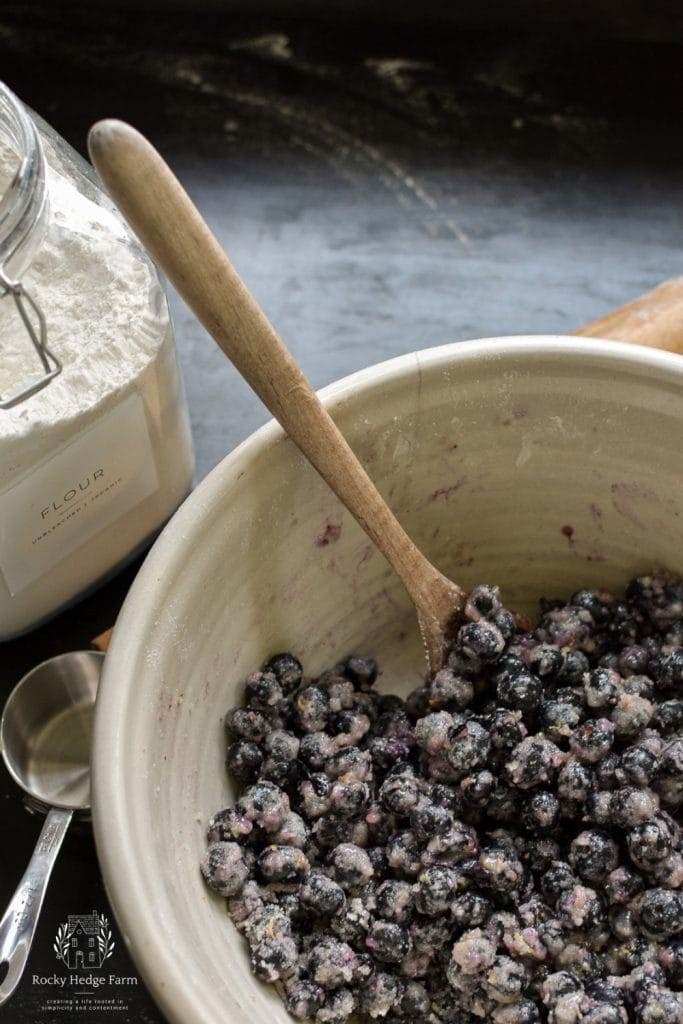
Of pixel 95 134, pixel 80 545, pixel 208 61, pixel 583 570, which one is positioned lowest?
pixel 583 570

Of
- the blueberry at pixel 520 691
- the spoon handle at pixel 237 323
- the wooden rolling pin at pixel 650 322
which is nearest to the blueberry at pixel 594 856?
the blueberry at pixel 520 691

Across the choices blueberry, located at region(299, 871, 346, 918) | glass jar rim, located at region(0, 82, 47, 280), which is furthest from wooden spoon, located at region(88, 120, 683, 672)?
blueberry, located at region(299, 871, 346, 918)

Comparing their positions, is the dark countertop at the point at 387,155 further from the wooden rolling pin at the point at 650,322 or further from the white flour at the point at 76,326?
the white flour at the point at 76,326

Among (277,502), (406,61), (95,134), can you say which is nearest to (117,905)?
(277,502)

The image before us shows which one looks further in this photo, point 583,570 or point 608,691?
point 583,570

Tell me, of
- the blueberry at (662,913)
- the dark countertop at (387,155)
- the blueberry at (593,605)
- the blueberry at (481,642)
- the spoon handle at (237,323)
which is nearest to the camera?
the spoon handle at (237,323)

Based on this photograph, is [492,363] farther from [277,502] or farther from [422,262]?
[422,262]
